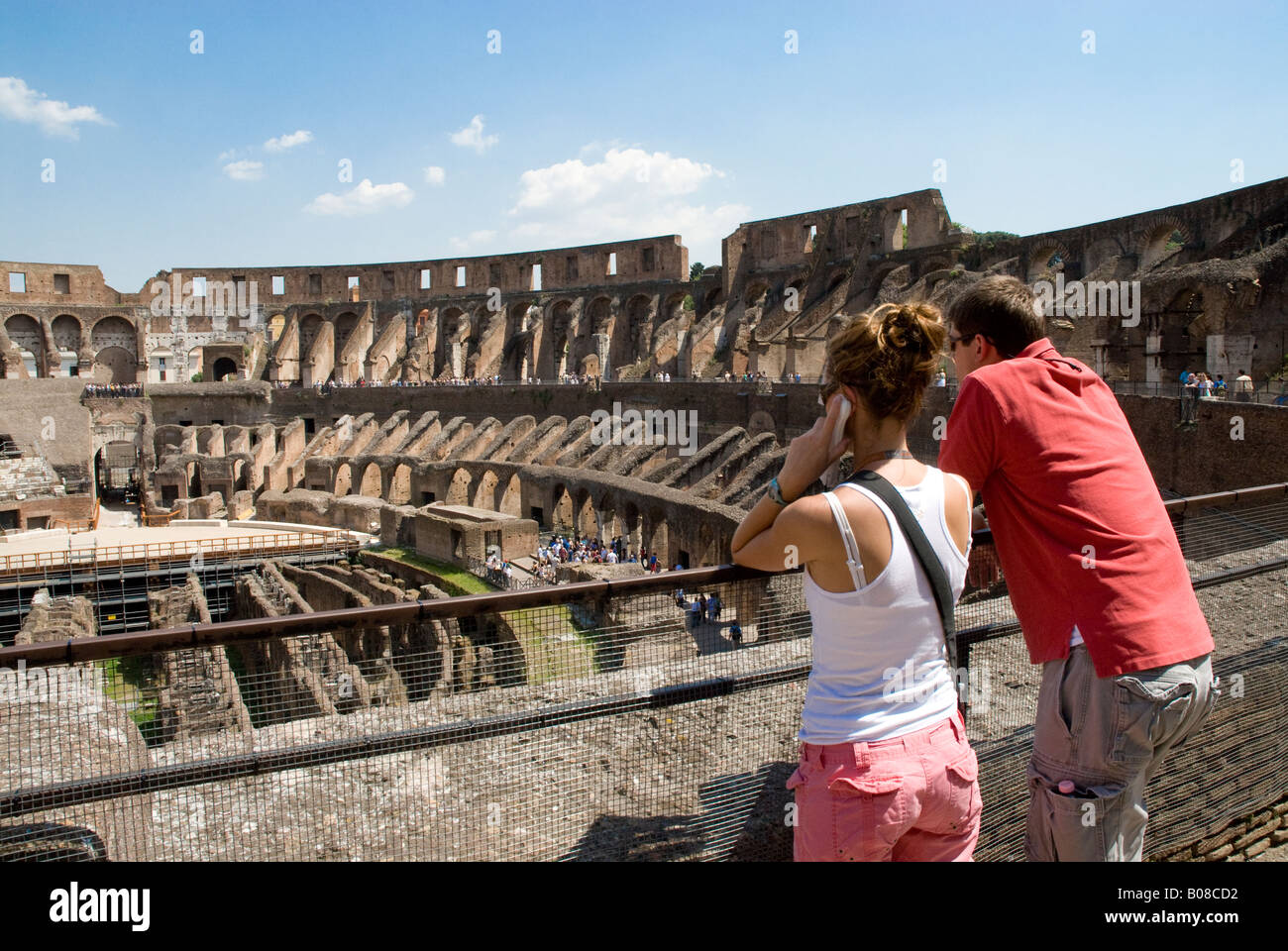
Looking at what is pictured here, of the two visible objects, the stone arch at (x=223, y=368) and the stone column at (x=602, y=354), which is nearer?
the stone column at (x=602, y=354)

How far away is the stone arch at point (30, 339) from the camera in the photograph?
1726 inches

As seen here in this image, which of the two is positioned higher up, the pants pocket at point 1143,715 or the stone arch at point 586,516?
the pants pocket at point 1143,715

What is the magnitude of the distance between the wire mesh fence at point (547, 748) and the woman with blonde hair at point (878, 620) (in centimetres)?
71

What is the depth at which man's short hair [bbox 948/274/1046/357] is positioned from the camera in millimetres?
2725

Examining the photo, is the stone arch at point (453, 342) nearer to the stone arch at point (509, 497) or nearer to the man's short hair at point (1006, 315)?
the stone arch at point (509, 497)

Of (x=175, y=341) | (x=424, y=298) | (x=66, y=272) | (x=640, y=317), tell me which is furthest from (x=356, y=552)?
(x=66, y=272)

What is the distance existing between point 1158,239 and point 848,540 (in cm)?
2408

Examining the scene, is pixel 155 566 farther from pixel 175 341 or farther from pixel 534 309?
pixel 175 341

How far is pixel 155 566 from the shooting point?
2509cm

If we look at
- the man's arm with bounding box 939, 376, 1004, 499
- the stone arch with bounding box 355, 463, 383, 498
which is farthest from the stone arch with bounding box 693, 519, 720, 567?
the stone arch with bounding box 355, 463, 383, 498

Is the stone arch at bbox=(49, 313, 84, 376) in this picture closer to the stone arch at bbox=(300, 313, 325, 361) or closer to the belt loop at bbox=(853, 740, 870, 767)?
the stone arch at bbox=(300, 313, 325, 361)

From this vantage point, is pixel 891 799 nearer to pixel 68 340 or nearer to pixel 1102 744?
pixel 1102 744
